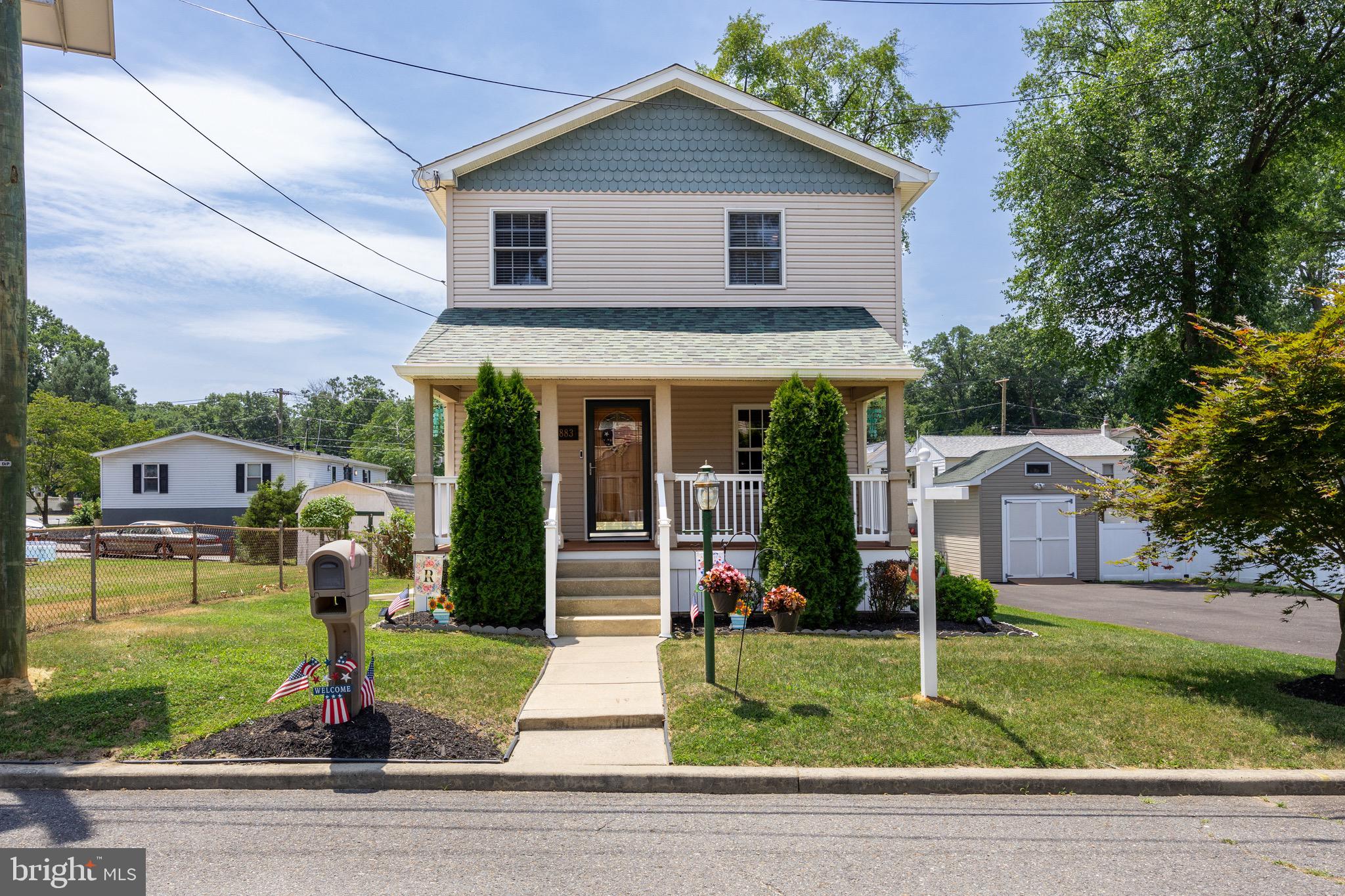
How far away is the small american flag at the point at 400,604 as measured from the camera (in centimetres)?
979

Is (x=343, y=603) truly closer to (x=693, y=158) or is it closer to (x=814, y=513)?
(x=814, y=513)

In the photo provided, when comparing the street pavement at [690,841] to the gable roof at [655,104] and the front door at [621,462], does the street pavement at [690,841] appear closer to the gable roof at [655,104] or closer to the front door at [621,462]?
the front door at [621,462]

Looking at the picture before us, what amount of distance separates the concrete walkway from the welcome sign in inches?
100

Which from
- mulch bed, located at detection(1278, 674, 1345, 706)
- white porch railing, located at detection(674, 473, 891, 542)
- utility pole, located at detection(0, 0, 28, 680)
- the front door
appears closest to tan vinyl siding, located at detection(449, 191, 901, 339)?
the front door

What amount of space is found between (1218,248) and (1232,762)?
17852 millimetres

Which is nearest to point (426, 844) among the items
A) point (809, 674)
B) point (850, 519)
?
point (809, 674)

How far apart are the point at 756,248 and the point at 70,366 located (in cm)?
7005

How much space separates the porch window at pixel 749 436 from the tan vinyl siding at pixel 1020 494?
12102 mm

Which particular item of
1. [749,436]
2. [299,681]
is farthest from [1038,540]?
[299,681]

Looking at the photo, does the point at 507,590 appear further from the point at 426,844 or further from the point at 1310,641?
the point at 1310,641

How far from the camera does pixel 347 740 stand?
5.42 metres

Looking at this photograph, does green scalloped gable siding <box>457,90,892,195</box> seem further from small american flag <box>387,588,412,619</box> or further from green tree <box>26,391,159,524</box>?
green tree <box>26,391,159,524</box>

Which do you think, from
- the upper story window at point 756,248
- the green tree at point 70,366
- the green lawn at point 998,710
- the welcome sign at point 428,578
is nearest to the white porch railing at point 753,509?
the green lawn at point 998,710

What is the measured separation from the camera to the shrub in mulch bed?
9352 millimetres
